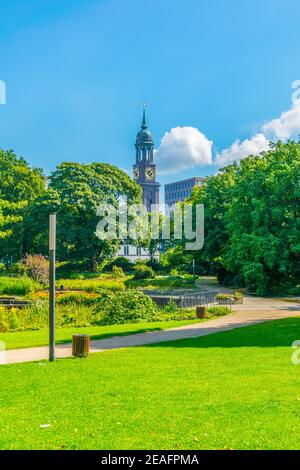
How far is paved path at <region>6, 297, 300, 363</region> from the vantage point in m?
16.4

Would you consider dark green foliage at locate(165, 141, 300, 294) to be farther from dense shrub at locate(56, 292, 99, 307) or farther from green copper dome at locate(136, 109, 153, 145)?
green copper dome at locate(136, 109, 153, 145)

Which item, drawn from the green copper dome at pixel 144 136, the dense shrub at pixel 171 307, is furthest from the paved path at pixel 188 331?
the green copper dome at pixel 144 136

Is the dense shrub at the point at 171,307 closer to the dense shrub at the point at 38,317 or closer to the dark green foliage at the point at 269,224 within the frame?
the dense shrub at the point at 38,317

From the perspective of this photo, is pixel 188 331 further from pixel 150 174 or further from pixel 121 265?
pixel 150 174

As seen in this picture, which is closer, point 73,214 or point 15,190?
point 73,214

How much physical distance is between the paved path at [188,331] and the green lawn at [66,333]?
677 millimetres

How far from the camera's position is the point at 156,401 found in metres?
9.79

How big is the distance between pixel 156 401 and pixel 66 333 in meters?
12.0

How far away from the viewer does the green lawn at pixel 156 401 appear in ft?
24.8

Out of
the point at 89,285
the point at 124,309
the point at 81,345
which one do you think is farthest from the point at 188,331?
the point at 89,285

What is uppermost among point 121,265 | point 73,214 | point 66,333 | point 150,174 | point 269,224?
point 150,174
